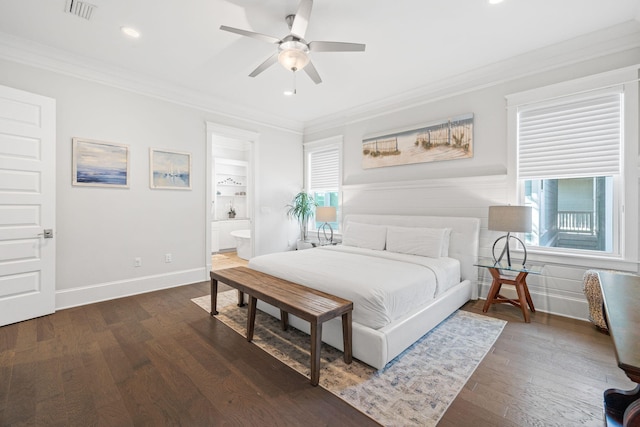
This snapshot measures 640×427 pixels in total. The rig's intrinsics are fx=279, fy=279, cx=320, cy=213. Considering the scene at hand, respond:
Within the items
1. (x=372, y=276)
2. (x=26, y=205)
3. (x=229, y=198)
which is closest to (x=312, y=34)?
(x=372, y=276)

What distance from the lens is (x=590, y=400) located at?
1752mm

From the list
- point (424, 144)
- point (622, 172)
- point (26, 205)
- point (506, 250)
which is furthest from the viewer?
point (424, 144)

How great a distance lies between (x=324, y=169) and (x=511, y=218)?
349cm

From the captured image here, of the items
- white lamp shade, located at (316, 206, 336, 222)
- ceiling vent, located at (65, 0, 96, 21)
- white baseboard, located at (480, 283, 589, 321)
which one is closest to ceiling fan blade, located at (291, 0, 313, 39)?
ceiling vent, located at (65, 0, 96, 21)

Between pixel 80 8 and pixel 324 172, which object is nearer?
pixel 80 8

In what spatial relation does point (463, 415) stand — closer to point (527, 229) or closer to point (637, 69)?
point (527, 229)

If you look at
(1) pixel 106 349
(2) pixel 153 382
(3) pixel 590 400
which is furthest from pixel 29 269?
(3) pixel 590 400

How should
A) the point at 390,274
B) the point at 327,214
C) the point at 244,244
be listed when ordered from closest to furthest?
the point at 390,274, the point at 327,214, the point at 244,244

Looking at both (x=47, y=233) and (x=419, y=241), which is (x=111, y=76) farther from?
(x=419, y=241)

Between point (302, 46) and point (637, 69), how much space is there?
10.6ft

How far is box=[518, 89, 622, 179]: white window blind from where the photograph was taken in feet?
9.43

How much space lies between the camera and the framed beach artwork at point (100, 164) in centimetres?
340

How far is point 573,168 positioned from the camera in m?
3.06

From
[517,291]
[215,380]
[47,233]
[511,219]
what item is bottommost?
[215,380]
